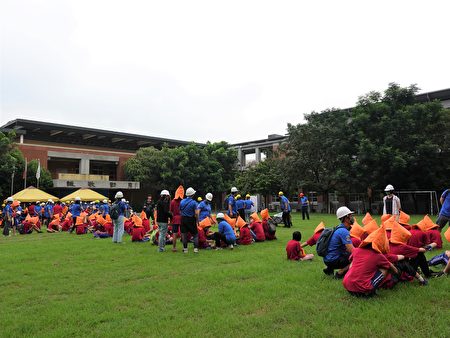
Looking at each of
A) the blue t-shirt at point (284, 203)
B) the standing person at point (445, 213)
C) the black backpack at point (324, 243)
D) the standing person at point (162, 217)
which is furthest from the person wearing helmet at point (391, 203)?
the standing person at point (162, 217)

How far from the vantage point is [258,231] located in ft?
42.4

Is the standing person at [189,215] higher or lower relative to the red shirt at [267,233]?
higher

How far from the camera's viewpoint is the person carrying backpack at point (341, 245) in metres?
6.62

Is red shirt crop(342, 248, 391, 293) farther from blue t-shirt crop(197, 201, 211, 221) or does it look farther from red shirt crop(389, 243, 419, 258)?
blue t-shirt crop(197, 201, 211, 221)

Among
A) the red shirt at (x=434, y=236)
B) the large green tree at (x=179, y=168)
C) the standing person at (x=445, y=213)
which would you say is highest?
the large green tree at (x=179, y=168)

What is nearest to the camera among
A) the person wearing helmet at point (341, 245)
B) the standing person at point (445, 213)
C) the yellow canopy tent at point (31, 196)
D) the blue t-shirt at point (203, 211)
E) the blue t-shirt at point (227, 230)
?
the person wearing helmet at point (341, 245)

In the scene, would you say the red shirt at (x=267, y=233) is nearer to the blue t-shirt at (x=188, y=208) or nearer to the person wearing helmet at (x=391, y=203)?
the blue t-shirt at (x=188, y=208)

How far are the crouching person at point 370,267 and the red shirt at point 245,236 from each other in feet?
22.7

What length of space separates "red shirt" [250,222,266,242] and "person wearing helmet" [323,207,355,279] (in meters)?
6.06

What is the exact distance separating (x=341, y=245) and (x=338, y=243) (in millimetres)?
61

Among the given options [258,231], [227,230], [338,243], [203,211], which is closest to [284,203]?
[258,231]

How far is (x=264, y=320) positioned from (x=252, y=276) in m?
2.62

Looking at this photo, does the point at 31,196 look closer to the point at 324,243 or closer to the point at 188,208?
the point at 188,208

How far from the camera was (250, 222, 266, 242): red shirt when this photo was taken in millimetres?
12883
